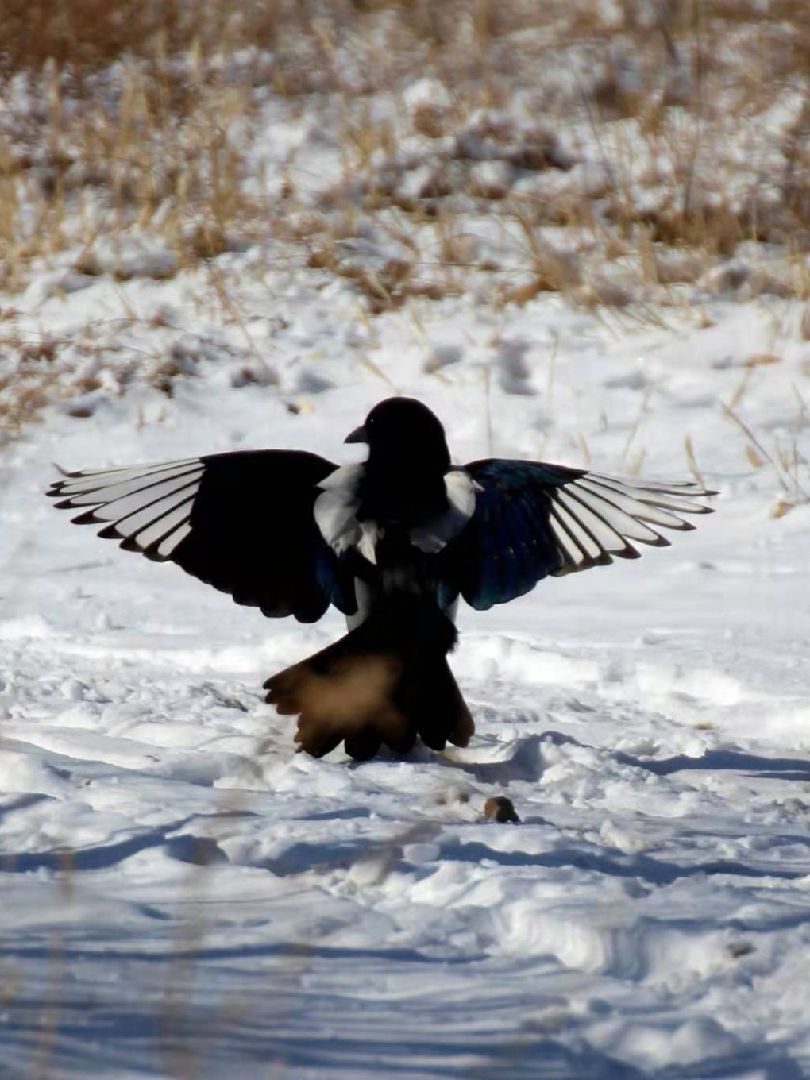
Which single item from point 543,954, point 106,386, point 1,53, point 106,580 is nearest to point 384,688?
point 543,954

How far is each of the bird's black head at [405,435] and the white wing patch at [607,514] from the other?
1.27 ft

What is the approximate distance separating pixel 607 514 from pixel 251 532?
780mm

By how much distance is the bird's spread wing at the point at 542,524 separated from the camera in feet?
11.8

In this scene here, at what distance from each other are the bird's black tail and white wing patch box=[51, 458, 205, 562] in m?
0.43

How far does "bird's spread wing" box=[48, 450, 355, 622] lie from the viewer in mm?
3566

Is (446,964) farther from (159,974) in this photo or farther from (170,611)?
(170,611)

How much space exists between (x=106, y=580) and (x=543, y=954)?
3.57 meters

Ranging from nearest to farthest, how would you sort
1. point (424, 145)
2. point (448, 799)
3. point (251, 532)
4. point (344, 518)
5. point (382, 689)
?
point (448, 799), point (382, 689), point (344, 518), point (251, 532), point (424, 145)

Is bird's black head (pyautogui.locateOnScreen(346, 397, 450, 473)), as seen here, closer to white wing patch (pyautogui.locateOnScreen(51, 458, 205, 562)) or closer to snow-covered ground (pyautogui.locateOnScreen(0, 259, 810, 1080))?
white wing patch (pyautogui.locateOnScreen(51, 458, 205, 562))

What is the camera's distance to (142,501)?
147 inches

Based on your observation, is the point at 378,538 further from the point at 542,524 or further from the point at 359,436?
the point at 542,524

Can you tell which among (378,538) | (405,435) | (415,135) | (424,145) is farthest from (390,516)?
(415,135)

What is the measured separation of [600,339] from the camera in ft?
24.3

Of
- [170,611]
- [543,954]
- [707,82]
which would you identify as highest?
[707,82]
